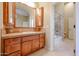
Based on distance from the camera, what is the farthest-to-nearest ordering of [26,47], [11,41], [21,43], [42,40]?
[42,40]
[26,47]
[21,43]
[11,41]

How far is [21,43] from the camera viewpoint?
3.26 m

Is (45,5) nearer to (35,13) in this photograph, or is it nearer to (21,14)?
(35,13)

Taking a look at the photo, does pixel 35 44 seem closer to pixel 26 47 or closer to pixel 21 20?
pixel 26 47

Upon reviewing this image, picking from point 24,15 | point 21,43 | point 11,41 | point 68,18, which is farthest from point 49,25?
point 68,18

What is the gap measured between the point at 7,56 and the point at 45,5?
2794 mm

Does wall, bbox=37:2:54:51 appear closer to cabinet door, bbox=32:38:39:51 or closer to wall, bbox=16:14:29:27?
cabinet door, bbox=32:38:39:51

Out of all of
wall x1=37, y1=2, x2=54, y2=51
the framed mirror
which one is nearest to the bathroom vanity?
wall x1=37, y1=2, x2=54, y2=51

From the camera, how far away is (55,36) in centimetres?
503

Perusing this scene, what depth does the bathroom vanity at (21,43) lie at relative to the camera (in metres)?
2.74

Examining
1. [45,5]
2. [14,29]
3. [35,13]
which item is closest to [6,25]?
[14,29]

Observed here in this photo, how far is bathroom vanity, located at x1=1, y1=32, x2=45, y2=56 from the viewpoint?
274 cm

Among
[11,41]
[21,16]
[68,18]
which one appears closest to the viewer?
[11,41]

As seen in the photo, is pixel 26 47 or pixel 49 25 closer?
pixel 26 47

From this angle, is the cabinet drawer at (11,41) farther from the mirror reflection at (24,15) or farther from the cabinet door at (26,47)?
the mirror reflection at (24,15)
